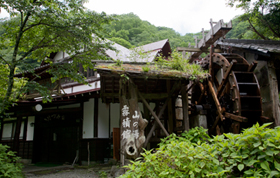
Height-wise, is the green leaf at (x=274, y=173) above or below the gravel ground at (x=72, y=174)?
above

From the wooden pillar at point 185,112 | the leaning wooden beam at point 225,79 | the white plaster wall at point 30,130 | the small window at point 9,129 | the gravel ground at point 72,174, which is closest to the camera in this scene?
the wooden pillar at point 185,112

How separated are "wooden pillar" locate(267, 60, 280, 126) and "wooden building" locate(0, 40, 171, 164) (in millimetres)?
4803

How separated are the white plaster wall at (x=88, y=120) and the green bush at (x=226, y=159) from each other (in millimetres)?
7969

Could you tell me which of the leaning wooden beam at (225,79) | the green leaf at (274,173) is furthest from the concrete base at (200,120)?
the green leaf at (274,173)

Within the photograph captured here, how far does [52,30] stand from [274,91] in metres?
9.26

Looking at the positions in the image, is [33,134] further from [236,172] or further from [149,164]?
[236,172]

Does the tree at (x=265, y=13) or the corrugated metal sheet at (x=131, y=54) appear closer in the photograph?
the corrugated metal sheet at (x=131, y=54)

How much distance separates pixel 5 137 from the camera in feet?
48.8

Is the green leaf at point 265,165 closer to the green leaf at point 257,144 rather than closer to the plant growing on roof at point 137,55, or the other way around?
the green leaf at point 257,144

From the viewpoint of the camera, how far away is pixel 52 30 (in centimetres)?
845

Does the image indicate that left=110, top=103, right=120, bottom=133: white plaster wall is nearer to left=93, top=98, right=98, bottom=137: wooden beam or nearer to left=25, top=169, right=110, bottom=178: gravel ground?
left=93, top=98, right=98, bottom=137: wooden beam

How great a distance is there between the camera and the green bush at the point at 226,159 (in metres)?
3.03

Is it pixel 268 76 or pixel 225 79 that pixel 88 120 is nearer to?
pixel 225 79

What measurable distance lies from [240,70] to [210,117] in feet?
8.88
